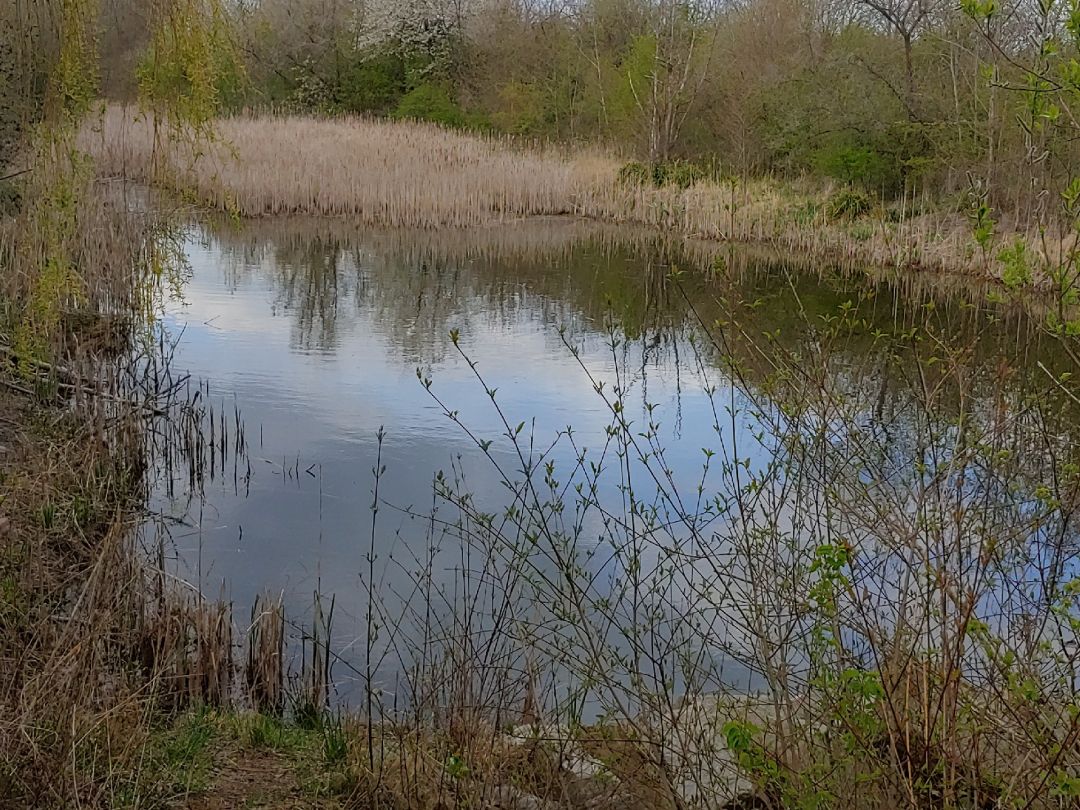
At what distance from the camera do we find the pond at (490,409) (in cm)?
348

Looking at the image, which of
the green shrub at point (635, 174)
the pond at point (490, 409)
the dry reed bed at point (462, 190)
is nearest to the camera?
the pond at point (490, 409)

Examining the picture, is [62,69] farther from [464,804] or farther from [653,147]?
[653,147]

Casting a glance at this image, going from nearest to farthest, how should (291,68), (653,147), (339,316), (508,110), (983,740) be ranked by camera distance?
(983,740)
(339,316)
(653,147)
(508,110)
(291,68)

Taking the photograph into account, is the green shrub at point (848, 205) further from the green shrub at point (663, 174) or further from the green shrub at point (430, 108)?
the green shrub at point (430, 108)

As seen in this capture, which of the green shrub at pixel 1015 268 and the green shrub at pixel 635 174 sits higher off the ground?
the green shrub at pixel 635 174

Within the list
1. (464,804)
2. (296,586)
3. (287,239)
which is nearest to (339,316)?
(287,239)

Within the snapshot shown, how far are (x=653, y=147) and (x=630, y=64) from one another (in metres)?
2.54

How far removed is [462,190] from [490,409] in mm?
10091

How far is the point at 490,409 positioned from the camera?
7254 millimetres

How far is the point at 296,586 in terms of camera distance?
15.3 feet

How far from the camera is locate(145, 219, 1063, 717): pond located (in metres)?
3.48

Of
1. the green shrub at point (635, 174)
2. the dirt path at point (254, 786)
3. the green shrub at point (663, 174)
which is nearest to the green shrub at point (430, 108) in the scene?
the green shrub at point (635, 174)

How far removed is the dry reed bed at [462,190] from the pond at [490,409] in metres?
1.04

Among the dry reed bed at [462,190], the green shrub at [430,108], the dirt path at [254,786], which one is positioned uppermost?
the green shrub at [430,108]
